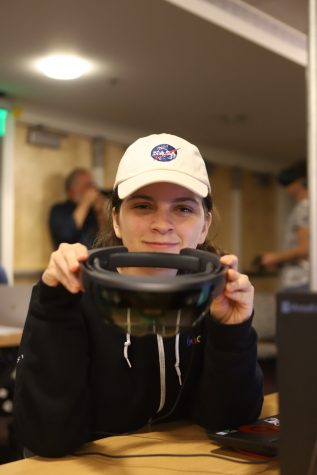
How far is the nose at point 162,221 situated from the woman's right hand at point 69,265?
24cm

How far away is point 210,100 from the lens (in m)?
5.26

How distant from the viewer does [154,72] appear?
14.8 ft

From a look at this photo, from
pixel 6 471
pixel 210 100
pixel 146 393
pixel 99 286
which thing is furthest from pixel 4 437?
pixel 210 100

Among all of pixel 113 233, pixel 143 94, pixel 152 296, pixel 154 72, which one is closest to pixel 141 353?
pixel 113 233

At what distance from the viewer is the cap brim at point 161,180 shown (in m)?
1.08

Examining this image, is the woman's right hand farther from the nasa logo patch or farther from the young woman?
the nasa logo patch

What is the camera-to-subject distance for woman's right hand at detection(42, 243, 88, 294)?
84 cm

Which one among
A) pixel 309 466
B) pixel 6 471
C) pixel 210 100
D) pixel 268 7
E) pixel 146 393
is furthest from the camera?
Result: pixel 210 100

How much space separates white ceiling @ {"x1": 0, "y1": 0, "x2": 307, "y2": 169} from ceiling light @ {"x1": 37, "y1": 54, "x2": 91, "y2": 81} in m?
0.09

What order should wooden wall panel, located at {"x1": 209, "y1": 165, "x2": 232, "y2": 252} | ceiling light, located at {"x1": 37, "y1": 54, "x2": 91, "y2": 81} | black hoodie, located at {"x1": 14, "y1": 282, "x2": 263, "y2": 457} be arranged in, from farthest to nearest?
wooden wall panel, located at {"x1": 209, "y1": 165, "x2": 232, "y2": 252}
ceiling light, located at {"x1": 37, "y1": 54, "x2": 91, "y2": 81}
black hoodie, located at {"x1": 14, "y1": 282, "x2": 263, "y2": 457}

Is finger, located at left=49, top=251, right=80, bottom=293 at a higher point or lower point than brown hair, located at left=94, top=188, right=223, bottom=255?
lower

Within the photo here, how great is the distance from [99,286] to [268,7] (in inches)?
134

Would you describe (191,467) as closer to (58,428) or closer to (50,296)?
(58,428)

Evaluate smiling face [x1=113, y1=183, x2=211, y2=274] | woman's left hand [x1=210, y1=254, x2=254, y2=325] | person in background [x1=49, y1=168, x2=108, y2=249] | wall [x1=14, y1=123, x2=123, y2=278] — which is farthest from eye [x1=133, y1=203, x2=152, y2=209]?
wall [x1=14, y1=123, x2=123, y2=278]
